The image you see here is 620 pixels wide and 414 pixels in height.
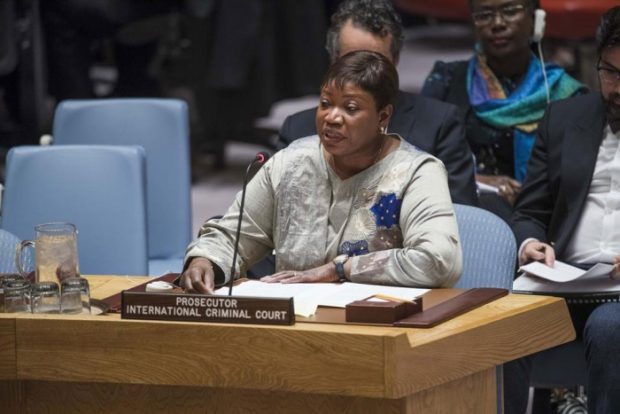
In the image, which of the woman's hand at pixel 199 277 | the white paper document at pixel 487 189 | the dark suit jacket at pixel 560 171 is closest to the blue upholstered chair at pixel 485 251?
the dark suit jacket at pixel 560 171

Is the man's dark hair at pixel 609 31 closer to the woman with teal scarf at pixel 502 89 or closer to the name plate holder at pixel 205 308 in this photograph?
the woman with teal scarf at pixel 502 89

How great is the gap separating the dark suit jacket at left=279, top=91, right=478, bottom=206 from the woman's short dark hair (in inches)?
29.9

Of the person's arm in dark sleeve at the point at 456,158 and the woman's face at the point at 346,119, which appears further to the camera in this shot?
the person's arm in dark sleeve at the point at 456,158

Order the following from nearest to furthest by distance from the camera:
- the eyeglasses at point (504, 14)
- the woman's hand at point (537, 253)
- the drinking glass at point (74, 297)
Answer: the drinking glass at point (74, 297)
the woman's hand at point (537, 253)
the eyeglasses at point (504, 14)

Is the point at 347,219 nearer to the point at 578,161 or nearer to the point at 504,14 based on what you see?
the point at 578,161

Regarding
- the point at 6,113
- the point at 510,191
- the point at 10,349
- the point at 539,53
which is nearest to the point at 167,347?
the point at 10,349

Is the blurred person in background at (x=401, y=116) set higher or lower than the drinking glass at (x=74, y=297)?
higher

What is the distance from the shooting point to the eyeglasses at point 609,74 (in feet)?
11.8

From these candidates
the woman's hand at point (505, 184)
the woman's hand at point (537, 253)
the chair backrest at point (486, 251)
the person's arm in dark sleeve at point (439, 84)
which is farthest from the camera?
the person's arm in dark sleeve at point (439, 84)

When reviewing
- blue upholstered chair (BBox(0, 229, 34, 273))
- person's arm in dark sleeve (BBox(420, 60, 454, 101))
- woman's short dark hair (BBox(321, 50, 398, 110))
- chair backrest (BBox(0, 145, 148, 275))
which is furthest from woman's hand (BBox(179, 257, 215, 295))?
person's arm in dark sleeve (BBox(420, 60, 454, 101))

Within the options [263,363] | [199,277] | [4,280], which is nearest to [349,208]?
[199,277]

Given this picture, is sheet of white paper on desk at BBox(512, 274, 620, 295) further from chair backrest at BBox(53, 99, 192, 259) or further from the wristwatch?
chair backrest at BBox(53, 99, 192, 259)

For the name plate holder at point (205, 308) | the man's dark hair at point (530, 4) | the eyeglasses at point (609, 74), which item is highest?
the man's dark hair at point (530, 4)

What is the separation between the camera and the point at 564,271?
3.59 m
